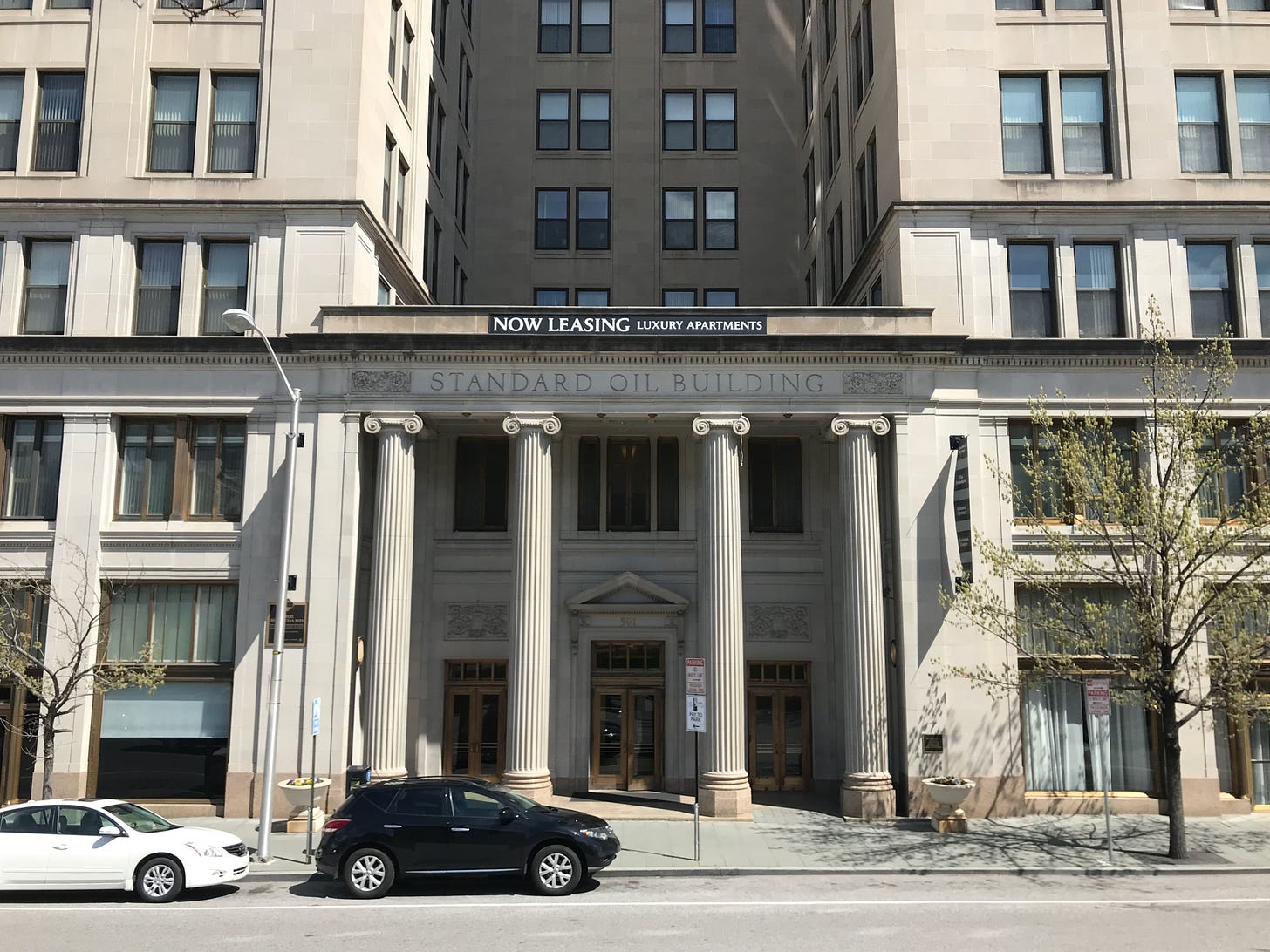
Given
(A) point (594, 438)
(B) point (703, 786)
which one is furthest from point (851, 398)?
(B) point (703, 786)

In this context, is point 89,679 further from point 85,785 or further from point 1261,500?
point 1261,500

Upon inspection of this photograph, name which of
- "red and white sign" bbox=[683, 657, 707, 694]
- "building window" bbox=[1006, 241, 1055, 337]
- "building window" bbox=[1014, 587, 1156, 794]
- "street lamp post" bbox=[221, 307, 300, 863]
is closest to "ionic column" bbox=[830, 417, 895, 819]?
"building window" bbox=[1014, 587, 1156, 794]

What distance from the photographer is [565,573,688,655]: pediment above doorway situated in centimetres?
2477

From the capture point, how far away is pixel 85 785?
21.7 m

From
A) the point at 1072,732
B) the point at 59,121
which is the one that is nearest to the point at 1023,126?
the point at 1072,732

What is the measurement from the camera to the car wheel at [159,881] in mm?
14375

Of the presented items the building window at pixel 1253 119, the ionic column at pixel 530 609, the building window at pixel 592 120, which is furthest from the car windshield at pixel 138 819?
the building window at pixel 1253 119

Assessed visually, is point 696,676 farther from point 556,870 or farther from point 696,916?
point 696,916

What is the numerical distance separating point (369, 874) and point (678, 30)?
100 ft

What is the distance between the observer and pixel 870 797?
2086cm

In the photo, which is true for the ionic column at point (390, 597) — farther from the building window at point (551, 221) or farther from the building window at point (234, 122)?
the building window at point (551, 221)

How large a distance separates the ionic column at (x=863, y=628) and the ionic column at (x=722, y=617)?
234 centimetres

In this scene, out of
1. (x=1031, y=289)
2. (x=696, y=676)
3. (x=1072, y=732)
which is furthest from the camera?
(x=1031, y=289)

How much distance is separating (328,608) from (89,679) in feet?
18.1
